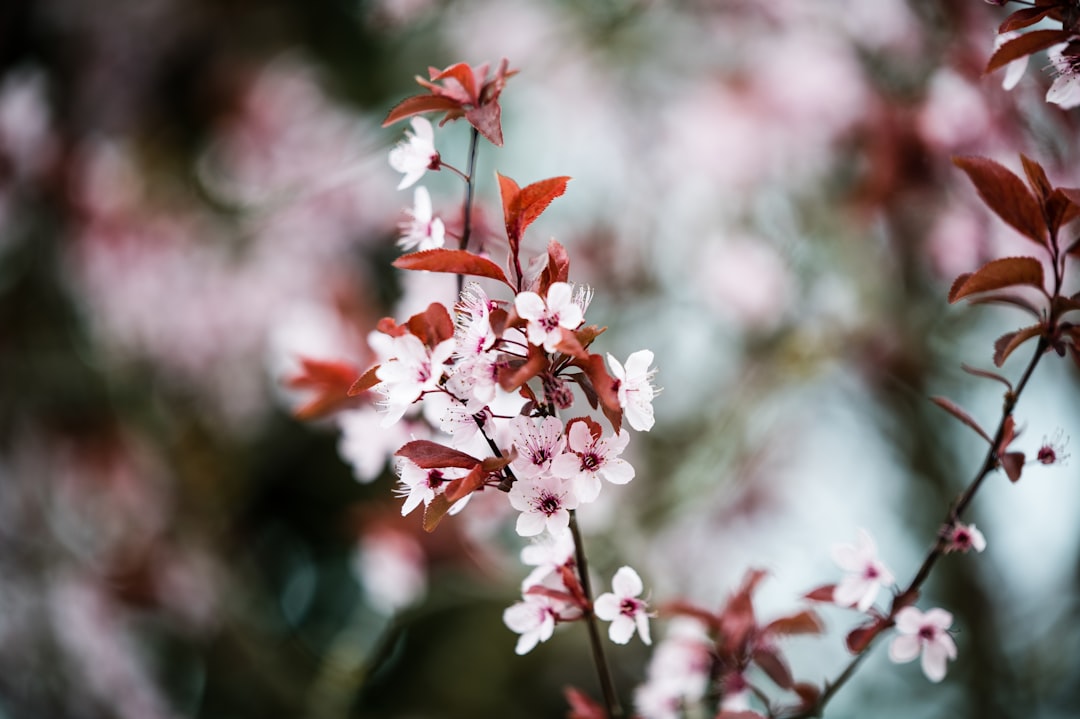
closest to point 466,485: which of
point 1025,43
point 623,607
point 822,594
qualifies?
point 623,607

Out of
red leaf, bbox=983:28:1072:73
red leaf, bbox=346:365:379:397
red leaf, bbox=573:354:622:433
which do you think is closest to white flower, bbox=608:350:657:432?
red leaf, bbox=573:354:622:433

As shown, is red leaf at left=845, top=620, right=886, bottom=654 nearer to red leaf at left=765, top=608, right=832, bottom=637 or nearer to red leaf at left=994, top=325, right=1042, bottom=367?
red leaf at left=765, top=608, right=832, bottom=637

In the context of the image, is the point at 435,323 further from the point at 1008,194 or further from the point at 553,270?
the point at 1008,194

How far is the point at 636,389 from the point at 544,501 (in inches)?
2.9

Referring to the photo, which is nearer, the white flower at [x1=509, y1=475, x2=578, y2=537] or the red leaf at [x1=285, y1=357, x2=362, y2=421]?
the white flower at [x1=509, y1=475, x2=578, y2=537]

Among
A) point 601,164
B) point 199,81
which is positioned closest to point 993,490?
point 601,164

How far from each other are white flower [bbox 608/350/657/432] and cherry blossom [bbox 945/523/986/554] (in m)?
Answer: 0.18

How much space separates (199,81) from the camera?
6.35 feet

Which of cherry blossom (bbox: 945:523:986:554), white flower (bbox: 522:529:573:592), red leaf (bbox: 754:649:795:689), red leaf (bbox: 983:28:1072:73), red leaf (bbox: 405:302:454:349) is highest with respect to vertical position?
red leaf (bbox: 983:28:1072:73)

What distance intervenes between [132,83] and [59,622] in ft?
3.95

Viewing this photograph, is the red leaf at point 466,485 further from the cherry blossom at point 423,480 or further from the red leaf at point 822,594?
the red leaf at point 822,594

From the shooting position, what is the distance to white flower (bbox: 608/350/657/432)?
41cm

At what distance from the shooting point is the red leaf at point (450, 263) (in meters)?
0.41

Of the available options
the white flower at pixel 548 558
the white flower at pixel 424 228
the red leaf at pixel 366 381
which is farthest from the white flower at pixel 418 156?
the white flower at pixel 548 558
